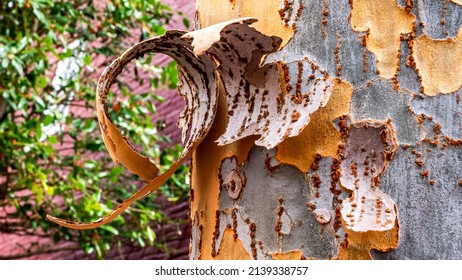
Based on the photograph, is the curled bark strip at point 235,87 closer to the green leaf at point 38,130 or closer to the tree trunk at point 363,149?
the tree trunk at point 363,149

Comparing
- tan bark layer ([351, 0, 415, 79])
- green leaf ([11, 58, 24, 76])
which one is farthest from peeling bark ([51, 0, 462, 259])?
green leaf ([11, 58, 24, 76])

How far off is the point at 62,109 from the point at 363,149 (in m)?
1.93

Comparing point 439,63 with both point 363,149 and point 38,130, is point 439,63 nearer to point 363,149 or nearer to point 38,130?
point 363,149

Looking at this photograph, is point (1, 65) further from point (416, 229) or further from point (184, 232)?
point (416, 229)

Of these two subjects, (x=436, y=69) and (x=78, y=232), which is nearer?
(x=436, y=69)

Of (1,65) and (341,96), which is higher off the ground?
(1,65)

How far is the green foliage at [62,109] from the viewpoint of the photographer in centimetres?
194

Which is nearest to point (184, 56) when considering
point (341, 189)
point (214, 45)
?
point (214, 45)

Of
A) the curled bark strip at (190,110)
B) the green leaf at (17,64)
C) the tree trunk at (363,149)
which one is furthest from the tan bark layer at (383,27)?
the green leaf at (17,64)

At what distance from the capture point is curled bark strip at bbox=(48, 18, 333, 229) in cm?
48

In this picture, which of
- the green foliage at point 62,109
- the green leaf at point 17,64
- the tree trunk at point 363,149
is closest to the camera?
the tree trunk at point 363,149

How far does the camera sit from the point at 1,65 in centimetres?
183
